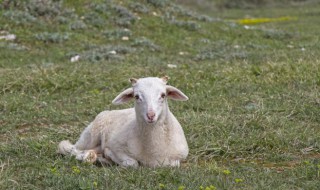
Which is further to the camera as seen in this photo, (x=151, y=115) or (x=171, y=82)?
(x=171, y=82)

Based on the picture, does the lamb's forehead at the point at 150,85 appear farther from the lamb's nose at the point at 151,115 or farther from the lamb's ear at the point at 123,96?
the lamb's nose at the point at 151,115

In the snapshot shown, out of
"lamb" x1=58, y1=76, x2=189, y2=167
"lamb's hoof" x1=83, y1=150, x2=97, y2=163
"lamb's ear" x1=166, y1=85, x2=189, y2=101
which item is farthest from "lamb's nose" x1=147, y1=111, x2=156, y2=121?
"lamb's hoof" x1=83, y1=150, x2=97, y2=163

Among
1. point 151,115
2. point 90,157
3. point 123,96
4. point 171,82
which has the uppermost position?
point 151,115

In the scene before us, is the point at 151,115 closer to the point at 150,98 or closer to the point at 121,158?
the point at 150,98

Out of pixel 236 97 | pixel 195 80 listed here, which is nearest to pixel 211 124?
pixel 236 97

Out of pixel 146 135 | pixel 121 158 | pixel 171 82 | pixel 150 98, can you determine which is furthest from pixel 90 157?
pixel 171 82

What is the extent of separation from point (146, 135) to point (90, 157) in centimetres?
65

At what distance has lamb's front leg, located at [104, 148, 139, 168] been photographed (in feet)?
22.3

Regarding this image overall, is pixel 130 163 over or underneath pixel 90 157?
over

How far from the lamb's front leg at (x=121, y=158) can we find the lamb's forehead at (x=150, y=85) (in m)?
0.71

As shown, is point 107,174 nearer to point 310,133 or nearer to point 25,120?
point 310,133

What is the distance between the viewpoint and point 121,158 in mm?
6941

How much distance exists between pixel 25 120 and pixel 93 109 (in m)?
1.09

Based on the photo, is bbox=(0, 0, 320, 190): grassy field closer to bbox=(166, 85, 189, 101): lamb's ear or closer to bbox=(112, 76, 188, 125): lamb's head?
bbox=(112, 76, 188, 125): lamb's head
